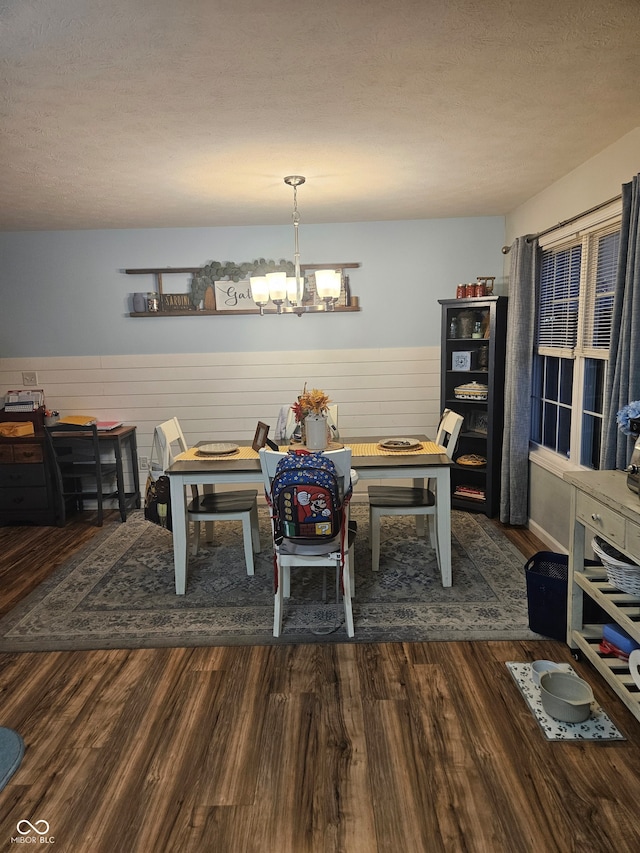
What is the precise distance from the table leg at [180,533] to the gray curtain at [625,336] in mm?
2302

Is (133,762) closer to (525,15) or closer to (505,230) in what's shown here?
(525,15)

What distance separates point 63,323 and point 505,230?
4002 millimetres

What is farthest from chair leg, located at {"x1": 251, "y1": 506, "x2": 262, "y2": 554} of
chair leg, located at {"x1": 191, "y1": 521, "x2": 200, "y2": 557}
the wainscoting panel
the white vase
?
the wainscoting panel

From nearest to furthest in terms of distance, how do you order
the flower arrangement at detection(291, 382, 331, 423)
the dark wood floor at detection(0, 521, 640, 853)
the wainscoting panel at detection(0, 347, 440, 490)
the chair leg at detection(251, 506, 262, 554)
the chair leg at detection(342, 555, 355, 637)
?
1. the dark wood floor at detection(0, 521, 640, 853)
2. the chair leg at detection(342, 555, 355, 637)
3. the flower arrangement at detection(291, 382, 331, 423)
4. the chair leg at detection(251, 506, 262, 554)
5. the wainscoting panel at detection(0, 347, 440, 490)

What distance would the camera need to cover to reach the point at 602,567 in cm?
251

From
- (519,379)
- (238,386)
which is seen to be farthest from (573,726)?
(238,386)

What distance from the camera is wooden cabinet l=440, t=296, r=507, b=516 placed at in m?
4.47

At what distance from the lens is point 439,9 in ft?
5.49

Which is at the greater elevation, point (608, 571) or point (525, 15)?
point (525, 15)

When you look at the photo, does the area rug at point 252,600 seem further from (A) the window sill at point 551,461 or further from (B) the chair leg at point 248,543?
(A) the window sill at point 551,461

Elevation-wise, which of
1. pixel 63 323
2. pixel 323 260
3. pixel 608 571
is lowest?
pixel 608 571

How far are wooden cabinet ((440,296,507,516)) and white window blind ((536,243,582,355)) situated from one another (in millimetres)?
389

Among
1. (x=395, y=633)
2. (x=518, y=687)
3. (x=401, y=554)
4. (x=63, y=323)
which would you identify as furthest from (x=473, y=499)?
(x=63, y=323)

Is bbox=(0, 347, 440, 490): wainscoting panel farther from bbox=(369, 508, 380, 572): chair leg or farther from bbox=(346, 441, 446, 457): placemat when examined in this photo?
bbox=(369, 508, 380, 572): chair leg
